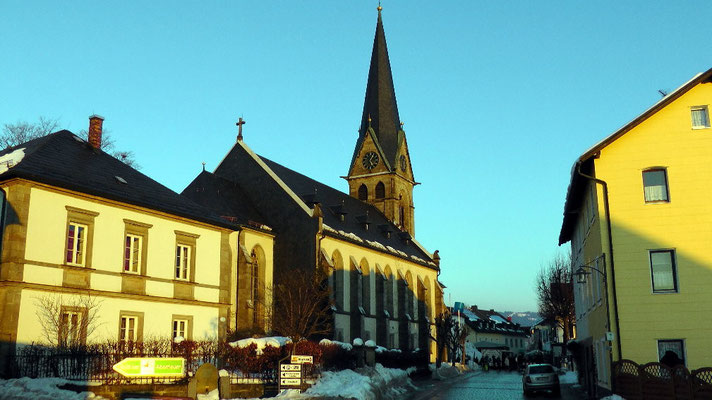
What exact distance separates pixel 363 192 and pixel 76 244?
4429 cm

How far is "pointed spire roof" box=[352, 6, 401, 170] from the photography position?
67.6 m

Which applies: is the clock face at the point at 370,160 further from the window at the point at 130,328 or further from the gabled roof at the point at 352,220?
the window at the point at 130,328

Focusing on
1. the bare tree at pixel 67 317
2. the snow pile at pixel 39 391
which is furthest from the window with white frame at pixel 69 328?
the snow pile at pixel 39 391

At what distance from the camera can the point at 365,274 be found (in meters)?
51.1

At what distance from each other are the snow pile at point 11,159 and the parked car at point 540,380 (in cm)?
2234

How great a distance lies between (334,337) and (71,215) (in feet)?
74.1

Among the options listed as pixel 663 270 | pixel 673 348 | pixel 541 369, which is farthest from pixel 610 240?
pixel 541 369

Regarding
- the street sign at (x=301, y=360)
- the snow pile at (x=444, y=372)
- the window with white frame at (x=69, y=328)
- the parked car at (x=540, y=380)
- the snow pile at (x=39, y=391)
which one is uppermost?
the window with white frame at (x=69, y=328)

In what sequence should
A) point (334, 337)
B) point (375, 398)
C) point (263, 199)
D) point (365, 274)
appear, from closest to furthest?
point (375, 398), point (334, 337), point (263, 199), point (365, 274)

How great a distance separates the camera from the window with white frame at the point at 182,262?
29.5 metres

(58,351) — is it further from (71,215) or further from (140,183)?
(140,183)

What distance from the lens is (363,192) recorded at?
223 ft

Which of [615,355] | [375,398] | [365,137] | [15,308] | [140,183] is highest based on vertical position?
[365,137]

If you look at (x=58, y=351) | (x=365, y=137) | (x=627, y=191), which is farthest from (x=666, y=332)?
(x=365, y=137)
